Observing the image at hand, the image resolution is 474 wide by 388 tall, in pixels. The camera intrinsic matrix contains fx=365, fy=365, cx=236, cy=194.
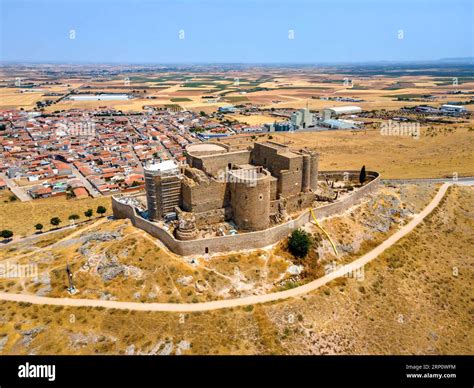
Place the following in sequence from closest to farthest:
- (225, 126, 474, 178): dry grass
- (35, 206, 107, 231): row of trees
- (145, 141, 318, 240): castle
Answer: (145, 141, 318, 240): castle
(35, 206, 107, 231): row of trees
(225, 126, 474, 178): dry grass

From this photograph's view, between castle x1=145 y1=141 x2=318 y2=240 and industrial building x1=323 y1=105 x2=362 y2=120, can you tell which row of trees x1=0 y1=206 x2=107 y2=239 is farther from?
industrial building x1=323 y1=105 x2=362 y2=120

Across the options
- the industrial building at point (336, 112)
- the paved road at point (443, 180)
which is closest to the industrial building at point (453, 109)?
the industrial building at point (336, 112)

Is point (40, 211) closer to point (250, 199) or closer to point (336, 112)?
point (250, 199)

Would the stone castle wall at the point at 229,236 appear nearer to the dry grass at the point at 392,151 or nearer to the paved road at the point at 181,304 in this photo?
the paved road at the point at 181,304

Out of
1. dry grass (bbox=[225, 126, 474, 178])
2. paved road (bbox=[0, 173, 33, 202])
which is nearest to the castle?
dry grass (bbox=[225, 126, 474, 178])

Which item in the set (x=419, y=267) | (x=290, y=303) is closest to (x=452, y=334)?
(x=419, y=267)

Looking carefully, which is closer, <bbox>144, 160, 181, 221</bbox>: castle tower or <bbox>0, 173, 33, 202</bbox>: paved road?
<bbox>144, 160, 181, 221</bbox>: castle tower

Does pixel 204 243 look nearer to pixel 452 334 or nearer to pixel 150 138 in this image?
pixel 452 334
